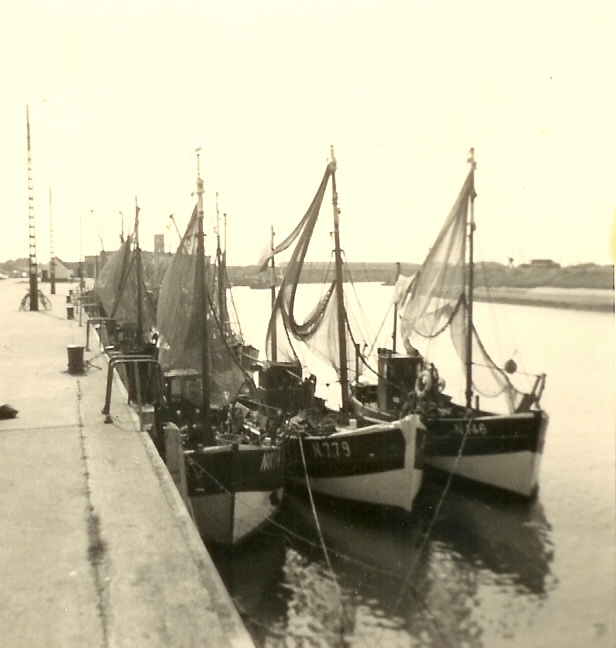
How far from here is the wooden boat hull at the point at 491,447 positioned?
1756cm

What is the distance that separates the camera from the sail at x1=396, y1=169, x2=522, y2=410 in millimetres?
19250

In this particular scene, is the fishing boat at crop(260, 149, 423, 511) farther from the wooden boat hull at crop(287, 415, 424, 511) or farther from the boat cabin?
the boat cabin

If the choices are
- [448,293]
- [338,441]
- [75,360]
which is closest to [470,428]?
[338,441]

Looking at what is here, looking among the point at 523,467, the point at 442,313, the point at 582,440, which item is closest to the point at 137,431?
the point at 523,467

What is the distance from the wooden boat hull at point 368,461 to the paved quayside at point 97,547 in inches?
224

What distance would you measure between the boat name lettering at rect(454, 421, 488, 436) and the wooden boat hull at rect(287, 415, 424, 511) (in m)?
2.39

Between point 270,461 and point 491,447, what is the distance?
7.03m

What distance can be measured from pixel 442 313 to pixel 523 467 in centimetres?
548

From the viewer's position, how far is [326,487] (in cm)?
1662

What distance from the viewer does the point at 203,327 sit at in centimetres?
1443

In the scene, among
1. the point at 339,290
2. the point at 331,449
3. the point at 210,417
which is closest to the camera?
the point at 210,417

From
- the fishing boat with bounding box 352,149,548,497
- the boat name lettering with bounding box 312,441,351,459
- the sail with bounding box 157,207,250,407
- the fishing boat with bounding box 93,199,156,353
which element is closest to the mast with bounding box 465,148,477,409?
the fishing boat with bounding box 352,149,548,497

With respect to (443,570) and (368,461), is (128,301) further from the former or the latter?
(443,570)

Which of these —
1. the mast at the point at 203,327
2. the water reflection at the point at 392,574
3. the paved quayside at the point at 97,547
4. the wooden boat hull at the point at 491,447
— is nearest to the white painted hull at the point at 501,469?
the wooden boat hull at the point at 491,447
